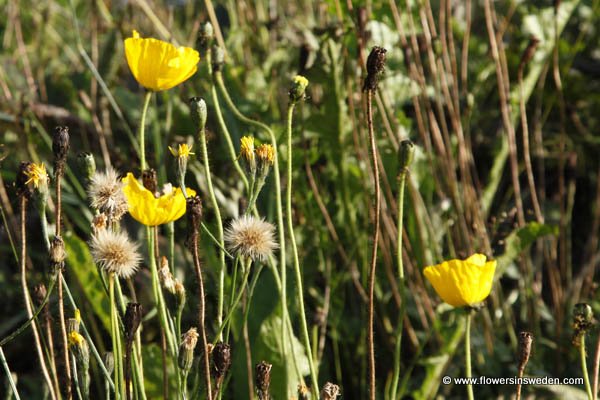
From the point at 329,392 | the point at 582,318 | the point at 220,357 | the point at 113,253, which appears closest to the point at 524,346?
the point at 582,318

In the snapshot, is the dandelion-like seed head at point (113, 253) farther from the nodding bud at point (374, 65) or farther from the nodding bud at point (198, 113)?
the nodding bud at point (374, 65)

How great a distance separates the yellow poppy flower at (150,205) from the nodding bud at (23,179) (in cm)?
13

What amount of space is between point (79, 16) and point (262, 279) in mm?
1986

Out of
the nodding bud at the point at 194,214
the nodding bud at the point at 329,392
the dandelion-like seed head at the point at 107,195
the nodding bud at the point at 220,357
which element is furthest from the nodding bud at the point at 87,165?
the nodding bud at the point at 329,392

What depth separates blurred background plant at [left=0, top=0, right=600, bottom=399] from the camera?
135cm

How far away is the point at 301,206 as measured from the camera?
4.97ft

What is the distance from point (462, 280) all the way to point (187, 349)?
33 cm

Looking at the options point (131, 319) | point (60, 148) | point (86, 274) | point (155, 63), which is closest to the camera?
Result: point (131, 319)

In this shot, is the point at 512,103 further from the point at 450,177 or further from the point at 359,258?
the point at 359,258

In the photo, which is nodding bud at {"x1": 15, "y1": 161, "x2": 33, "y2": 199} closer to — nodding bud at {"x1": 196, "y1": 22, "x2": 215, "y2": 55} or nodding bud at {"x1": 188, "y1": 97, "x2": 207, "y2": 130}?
nodding bud at {"x1": 188, "y1": 97, "x2": 207, "y2": 130}

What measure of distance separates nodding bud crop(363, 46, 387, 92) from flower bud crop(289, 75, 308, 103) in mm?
76

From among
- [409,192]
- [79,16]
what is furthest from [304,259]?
[79,16]

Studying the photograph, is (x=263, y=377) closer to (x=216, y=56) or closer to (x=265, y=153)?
(x=265, y=153)

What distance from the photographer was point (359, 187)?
1606 mm
